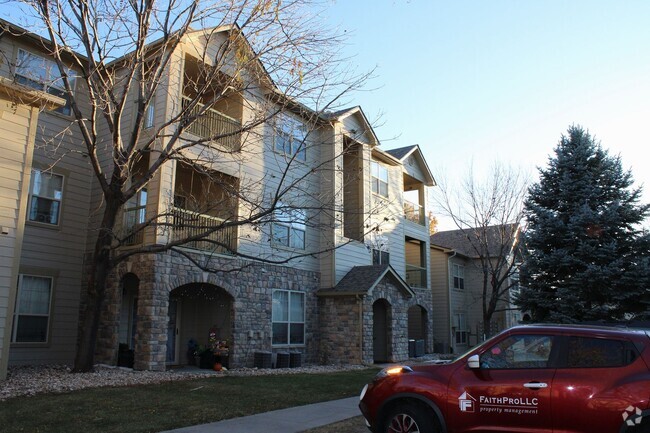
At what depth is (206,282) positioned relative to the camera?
1600 cm

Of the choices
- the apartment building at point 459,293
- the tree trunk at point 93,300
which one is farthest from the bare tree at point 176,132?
the apartment building at point 459,293

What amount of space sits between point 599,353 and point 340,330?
14.6 metres

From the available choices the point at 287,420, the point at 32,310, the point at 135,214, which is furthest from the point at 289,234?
the point at 287,420

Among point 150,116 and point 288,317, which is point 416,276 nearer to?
point 288,317

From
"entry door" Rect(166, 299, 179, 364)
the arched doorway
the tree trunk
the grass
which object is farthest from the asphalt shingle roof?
the tree trunk

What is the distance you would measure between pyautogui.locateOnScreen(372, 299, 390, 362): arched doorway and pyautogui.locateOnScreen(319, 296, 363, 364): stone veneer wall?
233 centimetres

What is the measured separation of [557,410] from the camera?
5.59 m

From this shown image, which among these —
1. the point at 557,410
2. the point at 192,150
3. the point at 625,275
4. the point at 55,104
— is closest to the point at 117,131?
the point at 55,104

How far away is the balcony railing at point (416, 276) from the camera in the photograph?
26578mm

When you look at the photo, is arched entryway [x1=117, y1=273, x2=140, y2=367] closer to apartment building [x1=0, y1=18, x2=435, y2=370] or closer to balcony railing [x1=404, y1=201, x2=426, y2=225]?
apartment building [x1=0, y1=18, x2=435, y2=370]

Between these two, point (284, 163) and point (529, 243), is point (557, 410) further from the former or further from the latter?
point (284, 163)

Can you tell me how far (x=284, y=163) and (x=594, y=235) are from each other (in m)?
10.5

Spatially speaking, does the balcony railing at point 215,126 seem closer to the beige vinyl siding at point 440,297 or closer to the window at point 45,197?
the window at point 45,197

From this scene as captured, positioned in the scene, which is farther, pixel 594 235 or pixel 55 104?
pixel 594 235
